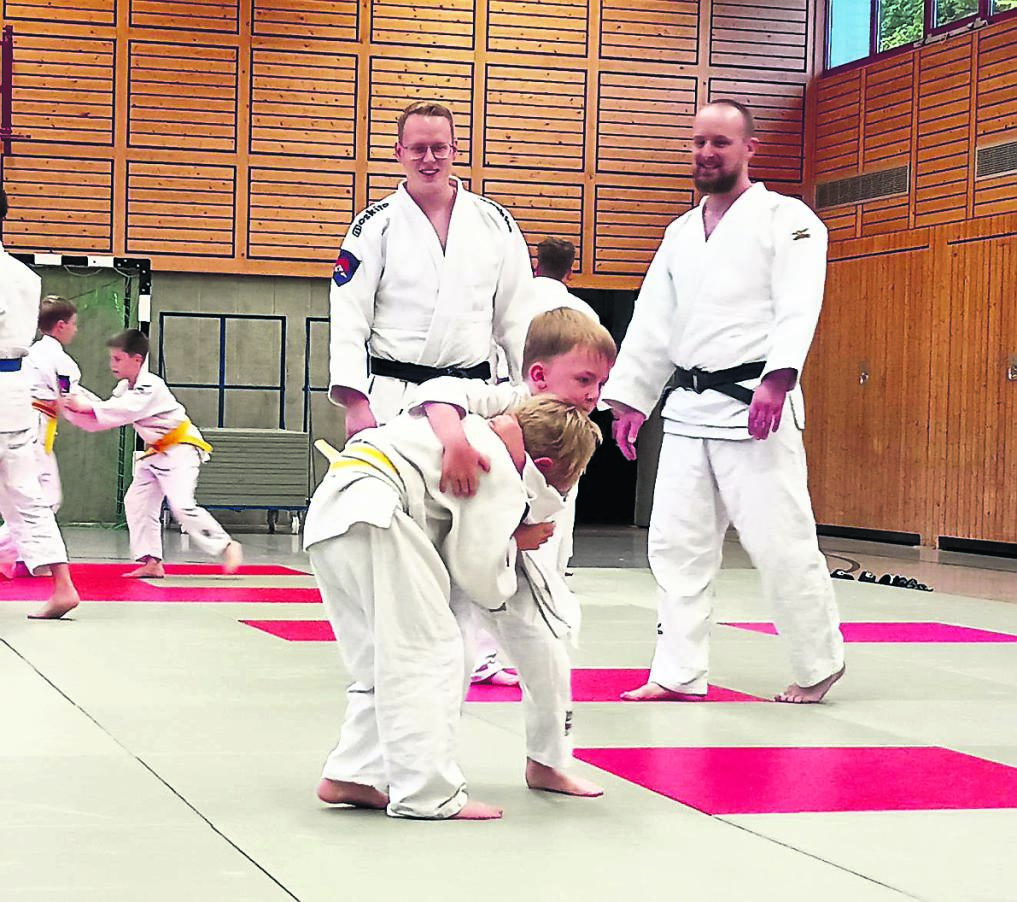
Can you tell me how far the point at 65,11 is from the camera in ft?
45.4

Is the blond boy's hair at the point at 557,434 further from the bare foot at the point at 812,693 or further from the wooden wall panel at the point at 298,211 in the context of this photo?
the wooden wall panel at the point at 298,211

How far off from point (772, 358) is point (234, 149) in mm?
10488

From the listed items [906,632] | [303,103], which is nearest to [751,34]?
[303,103]

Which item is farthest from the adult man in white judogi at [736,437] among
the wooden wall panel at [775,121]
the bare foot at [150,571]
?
the wooden wall panel at [775,121]

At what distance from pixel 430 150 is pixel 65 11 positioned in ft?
35.1

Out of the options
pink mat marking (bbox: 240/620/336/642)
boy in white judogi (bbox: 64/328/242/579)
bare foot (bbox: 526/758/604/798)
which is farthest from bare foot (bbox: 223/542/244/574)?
bare foot (bbox: 526/758/604/798)

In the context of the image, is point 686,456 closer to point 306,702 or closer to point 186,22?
point 306,702

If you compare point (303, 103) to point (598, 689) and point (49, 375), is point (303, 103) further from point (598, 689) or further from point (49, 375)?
point (598, 689)

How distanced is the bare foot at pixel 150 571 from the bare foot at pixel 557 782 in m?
5.51

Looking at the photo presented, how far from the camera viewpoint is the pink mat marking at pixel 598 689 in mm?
4656

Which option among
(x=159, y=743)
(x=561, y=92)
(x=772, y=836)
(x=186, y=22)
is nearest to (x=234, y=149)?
(x=186, y=22)

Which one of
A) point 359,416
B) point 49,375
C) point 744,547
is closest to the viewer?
point 359,416

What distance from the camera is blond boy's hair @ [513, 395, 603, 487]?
2.98 metres

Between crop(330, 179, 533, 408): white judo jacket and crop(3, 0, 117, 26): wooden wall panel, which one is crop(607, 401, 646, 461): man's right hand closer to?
crop(330, 179, 533, 408): white judo jacket
